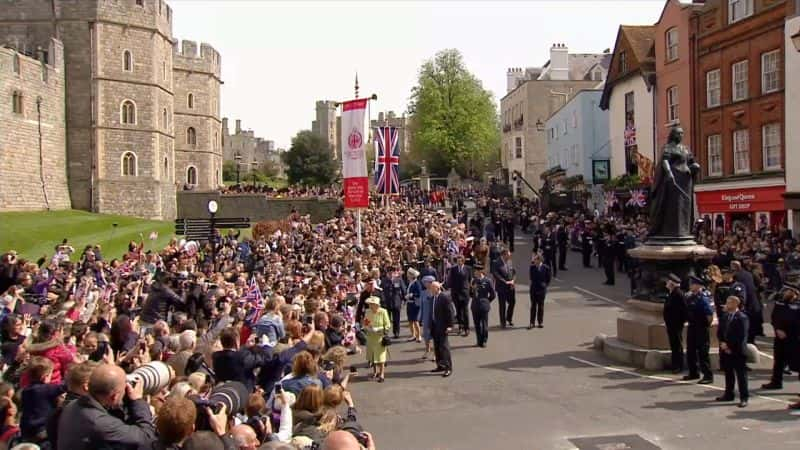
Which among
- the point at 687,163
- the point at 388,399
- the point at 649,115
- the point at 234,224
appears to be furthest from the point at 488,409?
the point at 649,115

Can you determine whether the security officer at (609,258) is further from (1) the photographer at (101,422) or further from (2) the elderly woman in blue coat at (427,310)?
(1) the photographer at (101,422)

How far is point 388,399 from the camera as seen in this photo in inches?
442

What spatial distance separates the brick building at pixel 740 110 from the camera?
1051 inches

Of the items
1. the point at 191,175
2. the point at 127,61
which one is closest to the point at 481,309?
the point at 127,61

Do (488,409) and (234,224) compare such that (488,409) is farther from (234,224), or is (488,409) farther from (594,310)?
(234,224)

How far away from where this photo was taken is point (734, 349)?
1011 centimetres

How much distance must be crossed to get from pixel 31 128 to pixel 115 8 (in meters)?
10.2

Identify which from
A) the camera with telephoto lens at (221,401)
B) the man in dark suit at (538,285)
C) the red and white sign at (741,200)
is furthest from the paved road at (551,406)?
the red and white sign at (741,200)

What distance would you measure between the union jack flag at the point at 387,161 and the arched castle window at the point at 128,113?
27390 millimetres

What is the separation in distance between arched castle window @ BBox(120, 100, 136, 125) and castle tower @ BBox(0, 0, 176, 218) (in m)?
0.06

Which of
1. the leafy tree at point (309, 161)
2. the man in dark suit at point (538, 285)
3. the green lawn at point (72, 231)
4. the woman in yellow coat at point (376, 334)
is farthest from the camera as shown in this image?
the leafy tree at point (309, 161)

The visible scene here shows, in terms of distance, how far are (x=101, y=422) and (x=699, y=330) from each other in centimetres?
912

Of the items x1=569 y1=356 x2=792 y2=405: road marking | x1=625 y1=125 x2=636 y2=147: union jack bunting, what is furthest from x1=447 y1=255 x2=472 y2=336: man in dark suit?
x1=625 y1=125 x2=636 y2=147: union jack bunting

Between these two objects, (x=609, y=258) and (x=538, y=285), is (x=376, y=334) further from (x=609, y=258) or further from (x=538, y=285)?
(x=609, y=258)
